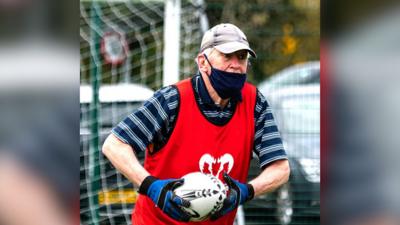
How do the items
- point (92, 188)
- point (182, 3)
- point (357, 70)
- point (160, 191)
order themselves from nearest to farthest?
point (357, 70) < point (160, 191) < point (92, 188) < point (182, 3)

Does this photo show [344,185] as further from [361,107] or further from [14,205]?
[14,205]

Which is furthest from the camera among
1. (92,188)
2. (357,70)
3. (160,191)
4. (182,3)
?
(182,3)

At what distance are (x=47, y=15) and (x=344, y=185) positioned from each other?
0.55 metres

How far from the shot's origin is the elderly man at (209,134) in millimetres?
3557

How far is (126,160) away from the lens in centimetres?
354

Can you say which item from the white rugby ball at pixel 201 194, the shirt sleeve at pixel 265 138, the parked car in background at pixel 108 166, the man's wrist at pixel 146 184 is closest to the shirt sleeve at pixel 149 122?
the man's wrist at pixel 146 184

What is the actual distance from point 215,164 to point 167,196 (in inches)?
14.8

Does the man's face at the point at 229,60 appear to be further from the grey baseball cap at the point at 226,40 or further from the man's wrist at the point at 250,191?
the man's wrist at the point at 250,191

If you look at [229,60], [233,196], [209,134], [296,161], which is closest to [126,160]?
[209,134]

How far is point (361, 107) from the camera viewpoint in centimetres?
125

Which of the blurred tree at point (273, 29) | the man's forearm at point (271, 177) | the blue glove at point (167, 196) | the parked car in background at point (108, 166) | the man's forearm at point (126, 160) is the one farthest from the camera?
the blurred tree at point (273, 29)

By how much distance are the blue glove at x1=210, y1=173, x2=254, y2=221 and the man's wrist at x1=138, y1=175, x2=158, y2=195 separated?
0.30 metres

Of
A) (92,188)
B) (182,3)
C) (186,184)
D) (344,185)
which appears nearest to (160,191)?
(186,184)

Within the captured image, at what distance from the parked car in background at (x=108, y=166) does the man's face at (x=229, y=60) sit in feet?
10.2
